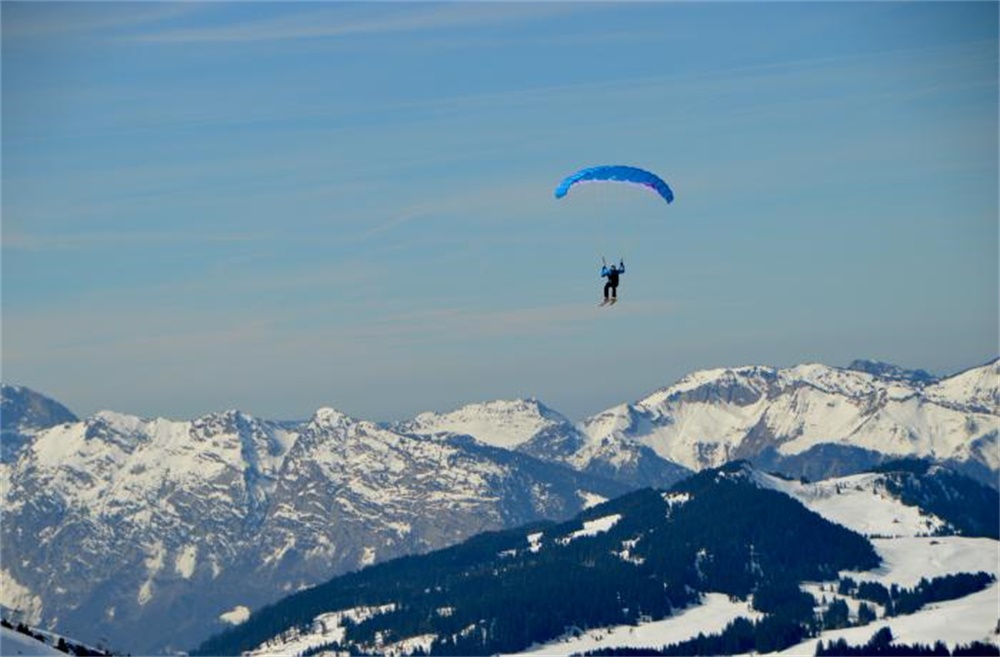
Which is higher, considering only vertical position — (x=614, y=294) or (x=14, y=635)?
(x=614, y=294)

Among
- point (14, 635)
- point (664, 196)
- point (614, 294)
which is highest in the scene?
point (664, 196)

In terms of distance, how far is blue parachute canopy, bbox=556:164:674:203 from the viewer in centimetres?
17457

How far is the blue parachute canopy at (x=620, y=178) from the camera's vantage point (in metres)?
175

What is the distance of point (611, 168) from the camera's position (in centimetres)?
17925

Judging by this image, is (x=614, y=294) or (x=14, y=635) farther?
(x=614, y=294)

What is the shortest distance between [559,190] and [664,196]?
410 inches

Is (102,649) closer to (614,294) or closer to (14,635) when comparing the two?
(14,635)

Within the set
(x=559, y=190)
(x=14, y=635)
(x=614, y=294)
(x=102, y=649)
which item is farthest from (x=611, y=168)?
(x=14, y=635)

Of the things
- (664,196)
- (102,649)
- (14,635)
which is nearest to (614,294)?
(664,196)

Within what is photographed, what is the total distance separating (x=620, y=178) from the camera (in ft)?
579

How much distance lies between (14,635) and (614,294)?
85.4 meters

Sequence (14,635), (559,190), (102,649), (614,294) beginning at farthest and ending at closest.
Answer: (559,190) → (614,294) → (102,649) → (14,635)

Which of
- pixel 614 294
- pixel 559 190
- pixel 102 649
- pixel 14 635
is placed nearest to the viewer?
pixel 14 635

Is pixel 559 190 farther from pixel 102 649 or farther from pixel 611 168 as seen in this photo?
pixel 102 649
